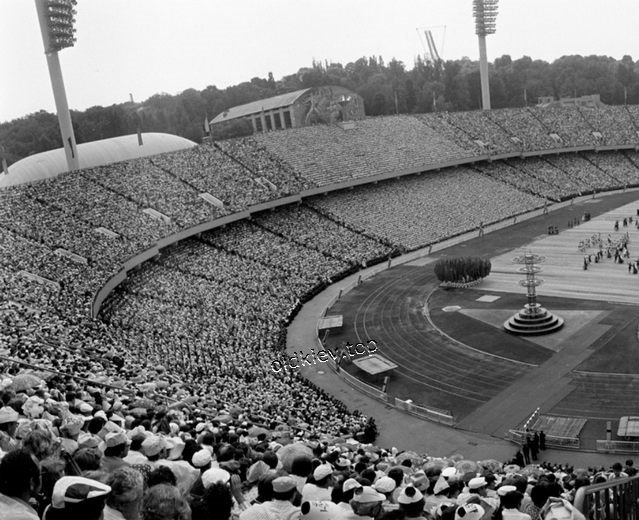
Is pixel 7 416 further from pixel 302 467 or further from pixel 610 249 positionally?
pixel 610 249

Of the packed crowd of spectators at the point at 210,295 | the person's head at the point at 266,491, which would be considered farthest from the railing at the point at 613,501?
the person's head at the point at 266,491

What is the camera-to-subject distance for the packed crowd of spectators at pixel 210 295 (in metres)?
8.12

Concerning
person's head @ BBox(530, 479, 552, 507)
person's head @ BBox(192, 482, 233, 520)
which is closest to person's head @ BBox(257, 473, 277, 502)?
person's head @ BBox(192, 482, 233, 520)

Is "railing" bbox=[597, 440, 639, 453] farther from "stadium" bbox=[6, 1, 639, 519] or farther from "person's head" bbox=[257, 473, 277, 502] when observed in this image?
"person's head" bbox=[257, 473, 277, 502]

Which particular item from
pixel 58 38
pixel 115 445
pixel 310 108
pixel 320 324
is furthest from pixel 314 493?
pixel 310 108

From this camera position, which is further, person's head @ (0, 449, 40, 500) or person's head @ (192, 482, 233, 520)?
person's head @ (192, 482, 233, 520)

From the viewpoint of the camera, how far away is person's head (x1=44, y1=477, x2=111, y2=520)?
475cm

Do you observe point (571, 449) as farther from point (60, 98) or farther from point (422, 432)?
point (60, 98)

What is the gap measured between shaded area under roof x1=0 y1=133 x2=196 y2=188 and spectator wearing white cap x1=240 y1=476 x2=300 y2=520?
191ft

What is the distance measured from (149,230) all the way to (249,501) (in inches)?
1548

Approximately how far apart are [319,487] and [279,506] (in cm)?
100

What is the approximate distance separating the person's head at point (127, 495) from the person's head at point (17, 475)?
665 millimetres

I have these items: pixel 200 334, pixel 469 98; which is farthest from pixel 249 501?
pixel 469 98

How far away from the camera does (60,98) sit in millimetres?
53969
